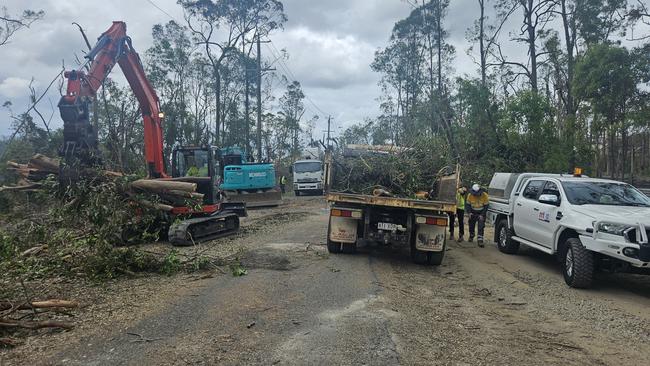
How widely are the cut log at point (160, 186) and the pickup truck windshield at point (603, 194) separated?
25.1 feet

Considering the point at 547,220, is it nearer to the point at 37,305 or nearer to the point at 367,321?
the point at 367,321

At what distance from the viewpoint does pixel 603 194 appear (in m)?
8.93

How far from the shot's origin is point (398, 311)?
6.16 m

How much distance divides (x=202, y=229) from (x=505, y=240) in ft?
23.5

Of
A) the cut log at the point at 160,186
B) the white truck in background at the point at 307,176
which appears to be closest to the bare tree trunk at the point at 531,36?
the white truck in background at the point at 307,176

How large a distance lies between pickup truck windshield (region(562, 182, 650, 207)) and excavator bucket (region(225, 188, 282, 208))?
15.2m

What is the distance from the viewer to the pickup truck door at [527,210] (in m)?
9.93

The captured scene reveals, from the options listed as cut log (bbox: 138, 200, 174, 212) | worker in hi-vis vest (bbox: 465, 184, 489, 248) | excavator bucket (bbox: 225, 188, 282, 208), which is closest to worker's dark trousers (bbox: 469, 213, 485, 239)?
worker in hi-vis vest (bbox: 465, 184, 489, 248)

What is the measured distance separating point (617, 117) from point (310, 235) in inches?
629

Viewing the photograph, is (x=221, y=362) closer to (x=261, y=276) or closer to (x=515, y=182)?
(x=261, y=276)

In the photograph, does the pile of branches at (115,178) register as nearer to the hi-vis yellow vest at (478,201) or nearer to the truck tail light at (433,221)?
the truck tail light at (433,221)

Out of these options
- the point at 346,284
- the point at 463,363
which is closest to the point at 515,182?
the point at 346,284

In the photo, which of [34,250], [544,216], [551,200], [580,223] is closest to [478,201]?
[544,216]

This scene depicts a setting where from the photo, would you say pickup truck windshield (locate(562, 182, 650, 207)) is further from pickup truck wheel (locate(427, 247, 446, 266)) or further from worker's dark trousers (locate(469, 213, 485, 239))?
worker's dark trousers (locate(469, 213, 485, 239))
